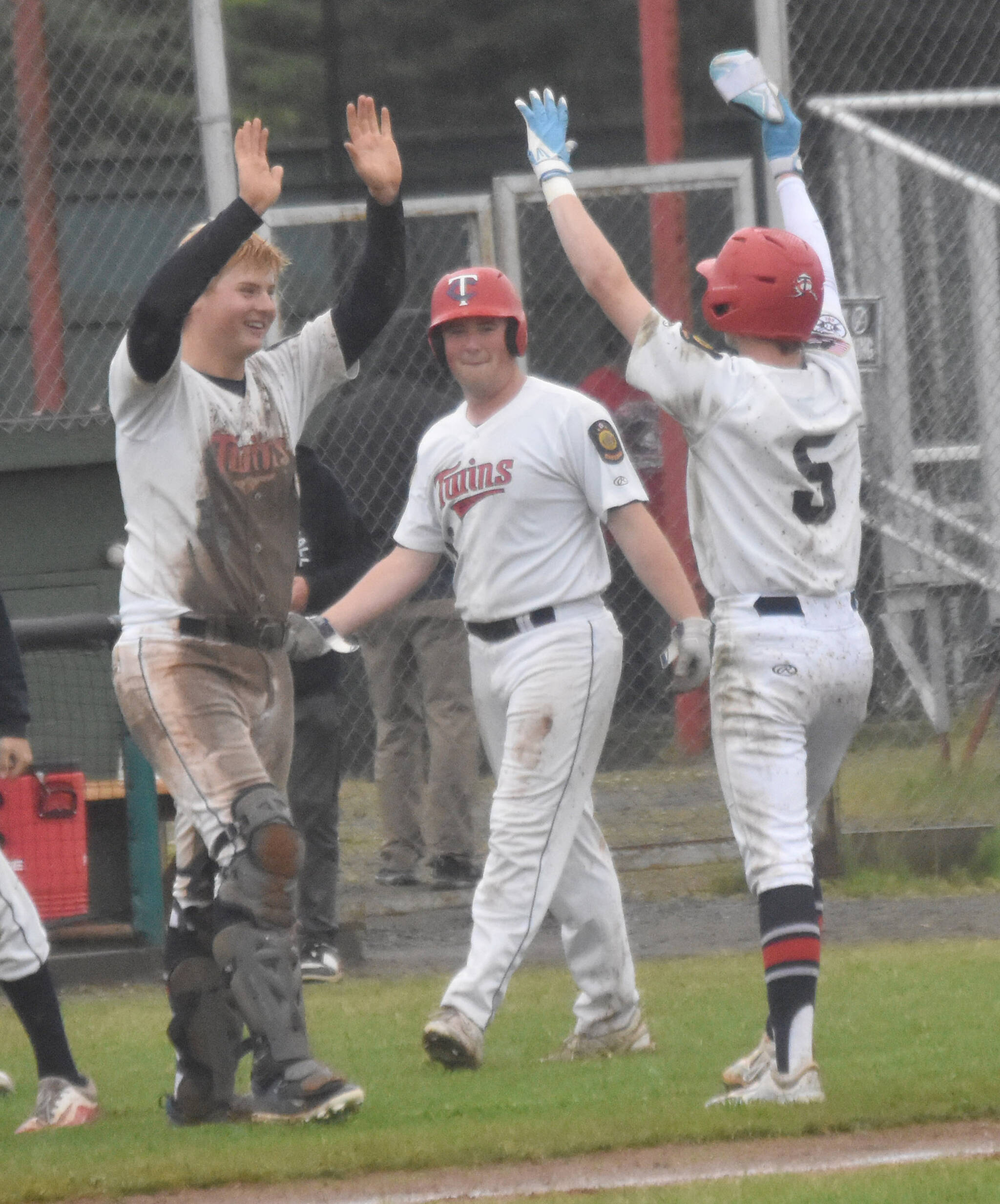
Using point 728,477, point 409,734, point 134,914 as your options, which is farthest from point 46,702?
point 728,477

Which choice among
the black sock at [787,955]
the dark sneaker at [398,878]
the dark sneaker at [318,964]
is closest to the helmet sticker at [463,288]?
the black sock at [787,955]

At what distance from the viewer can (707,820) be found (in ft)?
29.7

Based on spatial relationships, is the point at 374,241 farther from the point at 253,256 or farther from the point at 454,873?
the point at 454,873

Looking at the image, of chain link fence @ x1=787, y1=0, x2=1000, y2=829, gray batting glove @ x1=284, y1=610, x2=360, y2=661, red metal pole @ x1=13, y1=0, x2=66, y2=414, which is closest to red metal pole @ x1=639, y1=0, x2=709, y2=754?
chain link fence @ x1=787, y1=0, x2=1000, y2=829

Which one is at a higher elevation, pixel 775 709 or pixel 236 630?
pixel 236 630

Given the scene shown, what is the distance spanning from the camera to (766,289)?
494 centimetres

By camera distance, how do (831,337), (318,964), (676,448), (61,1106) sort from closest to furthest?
(61,1106) < (831,337) < (318,964) < (676,448)

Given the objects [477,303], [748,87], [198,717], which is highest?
[748,87]

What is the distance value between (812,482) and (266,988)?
5.37 feet

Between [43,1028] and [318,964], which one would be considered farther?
[318,964]

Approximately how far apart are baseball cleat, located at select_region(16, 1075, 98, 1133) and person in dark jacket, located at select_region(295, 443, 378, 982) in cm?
177

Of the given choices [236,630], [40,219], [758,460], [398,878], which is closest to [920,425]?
[398,878]

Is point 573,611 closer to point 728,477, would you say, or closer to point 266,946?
point 728,477

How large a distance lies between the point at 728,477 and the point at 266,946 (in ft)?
4.70
